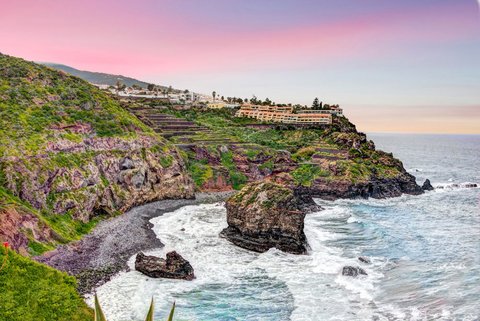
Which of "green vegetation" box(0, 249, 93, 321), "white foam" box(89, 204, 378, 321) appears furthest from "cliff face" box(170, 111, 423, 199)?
"green vegetation" box(0, 249, 93, 321)

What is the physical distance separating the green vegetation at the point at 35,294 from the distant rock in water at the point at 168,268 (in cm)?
798

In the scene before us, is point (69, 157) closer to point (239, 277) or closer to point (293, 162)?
point (239, 277)

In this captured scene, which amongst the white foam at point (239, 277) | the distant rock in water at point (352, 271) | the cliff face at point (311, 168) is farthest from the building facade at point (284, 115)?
the distant rock in water at point (352, 271)

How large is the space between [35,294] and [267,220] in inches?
1009

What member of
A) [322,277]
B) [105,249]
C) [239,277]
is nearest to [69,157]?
[105,249]

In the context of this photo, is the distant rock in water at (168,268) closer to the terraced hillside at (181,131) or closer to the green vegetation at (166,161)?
the green vegetation at (166,161)

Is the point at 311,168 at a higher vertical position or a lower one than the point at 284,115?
lower

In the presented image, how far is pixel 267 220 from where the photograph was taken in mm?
45656

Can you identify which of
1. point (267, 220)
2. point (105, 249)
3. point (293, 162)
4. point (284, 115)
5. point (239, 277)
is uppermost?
point (284, 115)

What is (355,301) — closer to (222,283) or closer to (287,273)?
(287,273)

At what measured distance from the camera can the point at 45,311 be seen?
25.2 metres

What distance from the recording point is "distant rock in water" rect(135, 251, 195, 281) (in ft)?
119

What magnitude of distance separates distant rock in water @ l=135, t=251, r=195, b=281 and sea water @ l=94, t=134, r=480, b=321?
0.81 m

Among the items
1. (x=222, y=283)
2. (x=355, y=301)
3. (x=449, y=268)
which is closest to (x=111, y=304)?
(x=222, y=283)
